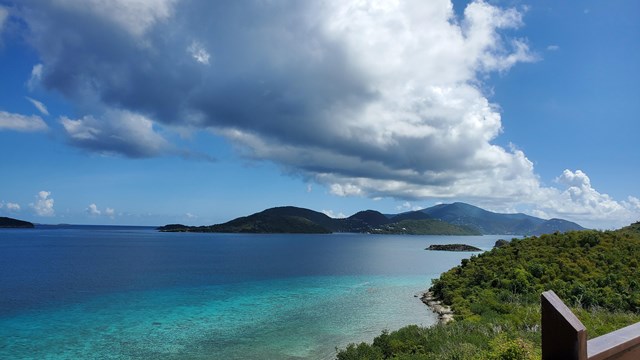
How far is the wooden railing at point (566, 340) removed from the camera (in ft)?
5.98

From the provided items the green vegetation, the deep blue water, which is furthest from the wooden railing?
the deep blue water

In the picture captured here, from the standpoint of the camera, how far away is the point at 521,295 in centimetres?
3675

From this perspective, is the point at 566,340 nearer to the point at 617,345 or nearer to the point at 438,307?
the point at 617,345

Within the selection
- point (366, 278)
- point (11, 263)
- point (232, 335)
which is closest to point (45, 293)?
point (232, 335)

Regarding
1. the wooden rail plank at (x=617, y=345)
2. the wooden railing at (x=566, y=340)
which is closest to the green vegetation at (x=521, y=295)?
the wooden rail plank at (x=617, y=345)

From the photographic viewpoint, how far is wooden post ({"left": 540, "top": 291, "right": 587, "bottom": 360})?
5.94 ft

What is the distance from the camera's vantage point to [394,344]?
22.4 metres

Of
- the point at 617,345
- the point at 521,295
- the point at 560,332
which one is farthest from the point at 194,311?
the point at 560,332

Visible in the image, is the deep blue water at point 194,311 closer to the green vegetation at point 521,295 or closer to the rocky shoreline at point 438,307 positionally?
the rocky shoreline at point 438,307

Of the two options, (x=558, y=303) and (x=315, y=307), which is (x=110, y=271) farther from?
(x=558, y=303)

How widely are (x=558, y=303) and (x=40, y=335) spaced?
36913 millimetres

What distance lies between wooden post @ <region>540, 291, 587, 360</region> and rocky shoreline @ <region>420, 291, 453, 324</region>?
32.7 m

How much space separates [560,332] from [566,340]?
4cm

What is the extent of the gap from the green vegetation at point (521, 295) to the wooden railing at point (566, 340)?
11868mm
